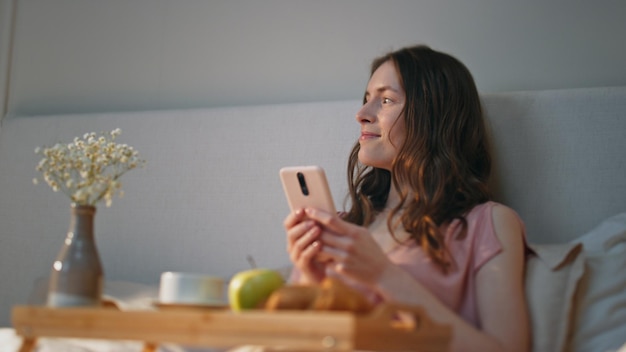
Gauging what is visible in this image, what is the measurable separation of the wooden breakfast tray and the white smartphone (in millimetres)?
450

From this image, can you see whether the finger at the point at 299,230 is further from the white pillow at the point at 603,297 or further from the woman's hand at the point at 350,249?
the white pillow at the point at 603,297

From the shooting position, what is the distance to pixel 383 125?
2113mm

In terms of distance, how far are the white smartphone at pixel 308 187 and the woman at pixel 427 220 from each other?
0.07 meters

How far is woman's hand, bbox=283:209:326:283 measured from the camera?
169 centimetres

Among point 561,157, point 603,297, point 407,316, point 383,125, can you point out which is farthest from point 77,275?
point 561,157

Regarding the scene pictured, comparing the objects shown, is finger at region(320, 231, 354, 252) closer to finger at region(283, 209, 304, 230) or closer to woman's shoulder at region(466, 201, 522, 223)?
finger at region(283, 209, 304, 230)

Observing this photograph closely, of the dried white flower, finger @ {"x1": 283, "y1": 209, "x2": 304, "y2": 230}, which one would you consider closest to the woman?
finger @ {"x1": 283, "y1": 209, "x2": 304, "y2": 230}

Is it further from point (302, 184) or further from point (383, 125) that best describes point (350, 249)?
point (383, 125)

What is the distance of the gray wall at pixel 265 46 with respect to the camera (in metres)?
2.37

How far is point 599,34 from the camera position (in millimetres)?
2338

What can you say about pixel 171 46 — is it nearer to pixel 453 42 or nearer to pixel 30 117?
pixel 30 117

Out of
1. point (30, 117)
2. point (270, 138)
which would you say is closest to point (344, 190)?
point (270, 138)

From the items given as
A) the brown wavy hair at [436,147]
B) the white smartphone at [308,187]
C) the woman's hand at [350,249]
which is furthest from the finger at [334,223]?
the brown wavy hair at [436,147]

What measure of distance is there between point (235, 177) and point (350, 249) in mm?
896
